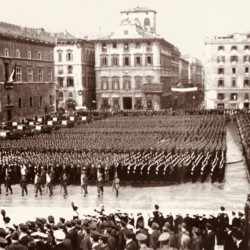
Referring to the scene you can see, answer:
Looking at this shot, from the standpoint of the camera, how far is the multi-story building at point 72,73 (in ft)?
266

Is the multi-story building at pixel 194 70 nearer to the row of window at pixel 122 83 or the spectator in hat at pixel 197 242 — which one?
the row of window at pixel 122 83

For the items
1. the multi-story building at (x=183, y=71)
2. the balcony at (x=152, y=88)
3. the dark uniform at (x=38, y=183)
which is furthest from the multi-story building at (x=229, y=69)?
the dark uniform at (x=38, y=183)

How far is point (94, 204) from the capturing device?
23297mm

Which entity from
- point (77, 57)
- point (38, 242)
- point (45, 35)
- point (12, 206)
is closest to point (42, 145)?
point (12, 206)

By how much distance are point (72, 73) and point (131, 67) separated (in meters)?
9.33

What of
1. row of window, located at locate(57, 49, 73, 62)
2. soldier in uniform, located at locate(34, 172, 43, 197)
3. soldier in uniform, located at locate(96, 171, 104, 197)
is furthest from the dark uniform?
row of window, located at locate(57, 49, 73, 62)

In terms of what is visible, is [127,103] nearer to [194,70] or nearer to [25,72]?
[25,72]

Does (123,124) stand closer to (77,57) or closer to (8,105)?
(8,105)

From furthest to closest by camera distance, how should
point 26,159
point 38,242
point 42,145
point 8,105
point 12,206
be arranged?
1. point 8,105
2. point 42,145
3. point 26,159
4. point 12,206
5. point 38,242

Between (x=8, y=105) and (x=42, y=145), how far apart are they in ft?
78.1

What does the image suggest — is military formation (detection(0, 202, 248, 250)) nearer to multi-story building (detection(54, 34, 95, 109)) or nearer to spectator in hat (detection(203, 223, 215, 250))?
spectator in hat (detection(203, 223, 215, 250))

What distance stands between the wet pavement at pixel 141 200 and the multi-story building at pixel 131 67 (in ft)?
166

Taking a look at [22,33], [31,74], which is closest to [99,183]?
[22,33]

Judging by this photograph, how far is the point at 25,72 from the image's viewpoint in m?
62.7
